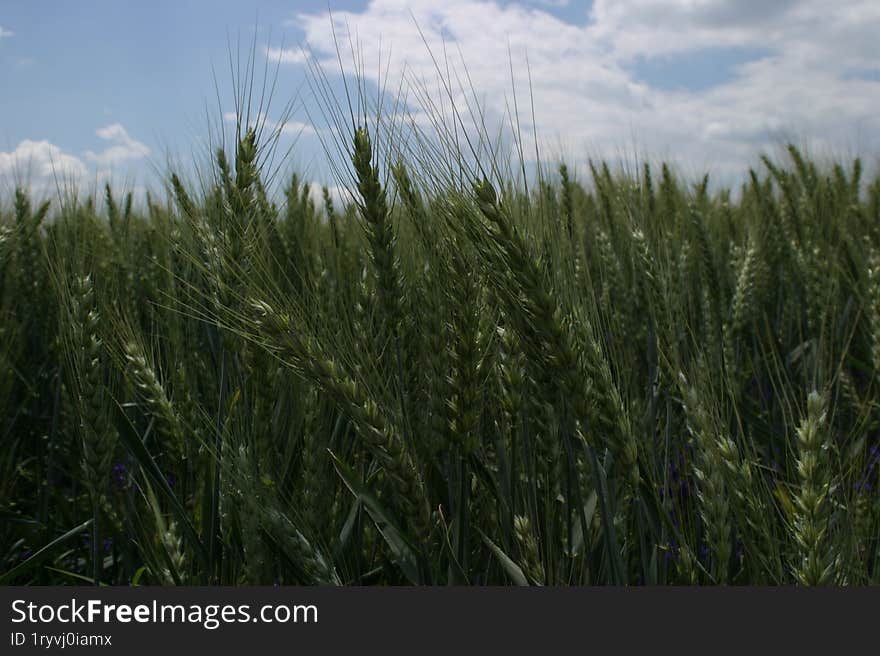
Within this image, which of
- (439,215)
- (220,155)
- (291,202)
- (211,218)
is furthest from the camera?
(291,202)

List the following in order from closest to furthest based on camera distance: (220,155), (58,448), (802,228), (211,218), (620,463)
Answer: (620,463) < (211,218) < (220,155) < (58,448) < (802,228)

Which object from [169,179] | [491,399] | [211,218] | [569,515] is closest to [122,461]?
[211,218]

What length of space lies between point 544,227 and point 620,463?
57 cm

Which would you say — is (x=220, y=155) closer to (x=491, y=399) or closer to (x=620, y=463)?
(x=491, y=399)

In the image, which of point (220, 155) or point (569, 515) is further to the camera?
point (220, 155)

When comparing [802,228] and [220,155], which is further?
[802,228]

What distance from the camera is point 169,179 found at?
2916 millimetres

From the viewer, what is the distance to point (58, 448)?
2820 millimetres

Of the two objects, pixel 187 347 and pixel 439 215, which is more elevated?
pixel 439 215

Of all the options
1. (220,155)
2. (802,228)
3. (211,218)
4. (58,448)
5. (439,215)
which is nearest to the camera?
(439,215)

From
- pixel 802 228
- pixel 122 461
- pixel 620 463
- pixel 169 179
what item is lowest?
pixel 122 461

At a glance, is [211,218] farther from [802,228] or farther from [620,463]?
[802,228]

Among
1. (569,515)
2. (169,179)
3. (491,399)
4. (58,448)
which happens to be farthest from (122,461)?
(569,515)

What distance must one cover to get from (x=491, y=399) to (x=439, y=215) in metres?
0.49
